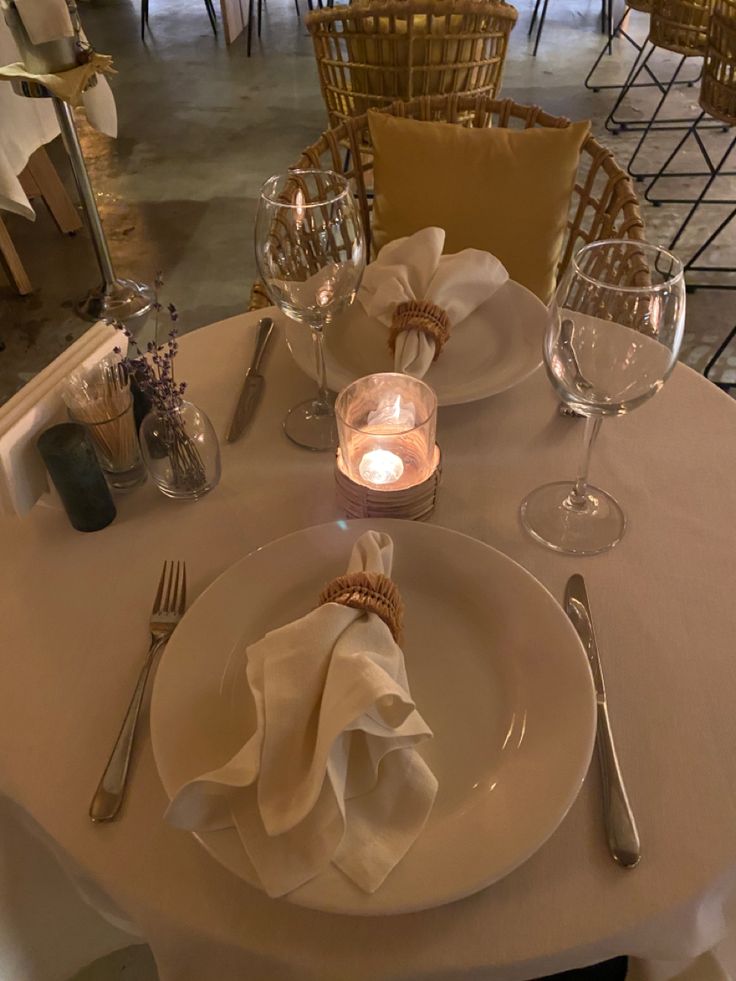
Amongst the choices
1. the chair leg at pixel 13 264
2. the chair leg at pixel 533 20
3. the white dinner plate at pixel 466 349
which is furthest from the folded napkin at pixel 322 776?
the chair leg at pixel 533 20

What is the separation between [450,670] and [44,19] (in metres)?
2.17

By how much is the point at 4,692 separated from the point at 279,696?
0.85ft

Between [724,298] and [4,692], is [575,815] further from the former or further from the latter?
[724,298]

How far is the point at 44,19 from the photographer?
1.99m

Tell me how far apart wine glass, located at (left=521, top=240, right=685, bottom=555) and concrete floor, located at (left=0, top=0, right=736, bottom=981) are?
2.51 feet

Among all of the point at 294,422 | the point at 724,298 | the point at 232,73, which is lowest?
the point at 232,73

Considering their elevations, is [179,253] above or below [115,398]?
below

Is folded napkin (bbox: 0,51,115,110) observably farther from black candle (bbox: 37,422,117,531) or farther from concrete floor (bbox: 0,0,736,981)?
black candle (bbox: 37,422,117,531)

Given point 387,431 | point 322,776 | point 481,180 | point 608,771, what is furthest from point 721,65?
point 322,776

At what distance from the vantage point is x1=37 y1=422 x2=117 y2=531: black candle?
0.69 metres

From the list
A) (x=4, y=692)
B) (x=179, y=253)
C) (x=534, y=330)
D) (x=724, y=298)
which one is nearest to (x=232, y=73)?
(x=179, y=253)

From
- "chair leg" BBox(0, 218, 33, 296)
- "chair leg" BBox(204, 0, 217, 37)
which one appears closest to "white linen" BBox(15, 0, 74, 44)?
"chair leg" BBox(0, 218, 33, 296)

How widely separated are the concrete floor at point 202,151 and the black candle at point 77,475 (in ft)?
5.56

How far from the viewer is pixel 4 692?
0.62m
